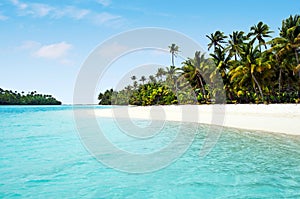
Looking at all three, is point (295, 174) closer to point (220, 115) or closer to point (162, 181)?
point (162, 181)

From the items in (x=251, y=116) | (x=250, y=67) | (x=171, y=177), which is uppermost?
(x=250, y=67)

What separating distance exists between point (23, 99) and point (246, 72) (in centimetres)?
13146

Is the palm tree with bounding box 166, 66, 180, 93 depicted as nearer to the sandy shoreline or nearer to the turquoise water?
the sandy shoreline

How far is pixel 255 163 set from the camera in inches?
348

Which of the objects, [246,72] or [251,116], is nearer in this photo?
[251,116]

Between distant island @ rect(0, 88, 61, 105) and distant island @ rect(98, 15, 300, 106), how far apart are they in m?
96.5

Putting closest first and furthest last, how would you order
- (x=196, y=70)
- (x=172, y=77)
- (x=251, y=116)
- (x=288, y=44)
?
(x=251, y=116)
(x=288, y=44)
(x=196, y=70)
(x=172, y=77)

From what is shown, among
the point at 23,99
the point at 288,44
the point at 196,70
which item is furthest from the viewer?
the point at 23,99

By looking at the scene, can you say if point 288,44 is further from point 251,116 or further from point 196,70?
point 196,70

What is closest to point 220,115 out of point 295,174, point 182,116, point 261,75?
point 182,116

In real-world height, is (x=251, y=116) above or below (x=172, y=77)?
below

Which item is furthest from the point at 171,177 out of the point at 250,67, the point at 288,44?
the point at 288,44

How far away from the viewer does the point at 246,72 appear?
29.5 meters

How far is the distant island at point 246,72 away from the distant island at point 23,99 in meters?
96.5
